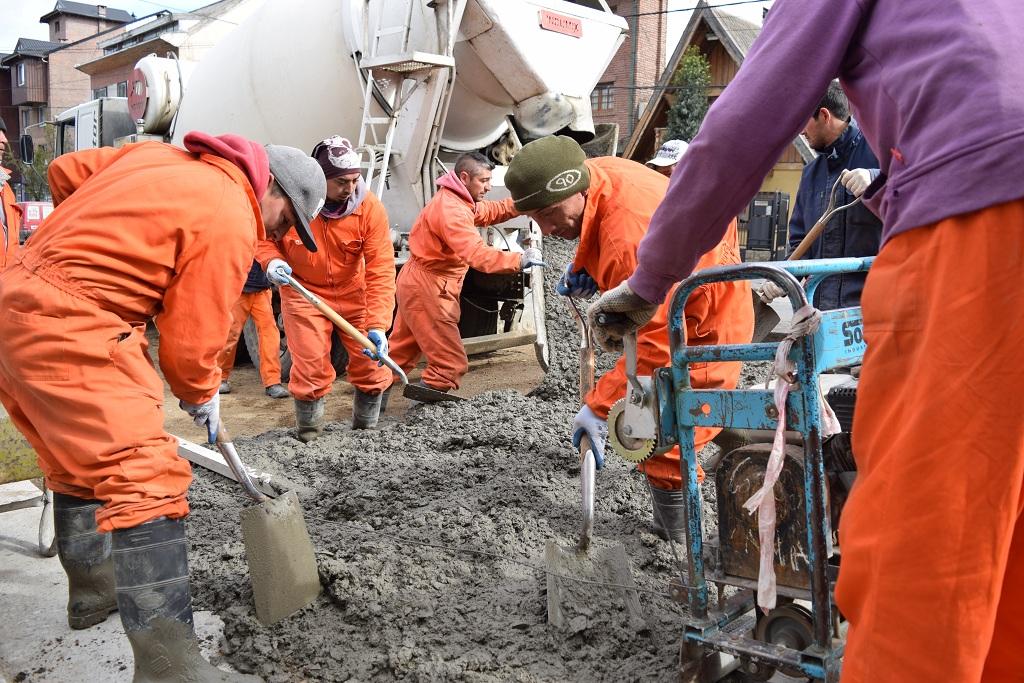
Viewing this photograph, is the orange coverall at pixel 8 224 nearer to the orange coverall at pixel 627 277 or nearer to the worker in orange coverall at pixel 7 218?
the worker in orange coverall at pixel 7 218

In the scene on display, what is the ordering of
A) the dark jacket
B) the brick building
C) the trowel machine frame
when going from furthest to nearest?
the brick building, the dark jacket, the trowel machine frame

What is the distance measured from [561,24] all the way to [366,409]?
11.3ft

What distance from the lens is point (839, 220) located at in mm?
3770

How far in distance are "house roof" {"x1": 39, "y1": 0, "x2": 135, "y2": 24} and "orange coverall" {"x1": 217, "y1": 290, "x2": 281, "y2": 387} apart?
177ft

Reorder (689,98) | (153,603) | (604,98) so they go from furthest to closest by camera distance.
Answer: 1. (604,98)
2. (689,98)
3. (153,603)

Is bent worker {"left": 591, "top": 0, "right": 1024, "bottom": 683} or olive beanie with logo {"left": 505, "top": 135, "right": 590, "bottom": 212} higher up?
olive beanie with logo {"left": 505, "top": 135, "right": 590, "bottom": 212}

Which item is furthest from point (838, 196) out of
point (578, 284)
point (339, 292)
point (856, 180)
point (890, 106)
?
point (339, 292)

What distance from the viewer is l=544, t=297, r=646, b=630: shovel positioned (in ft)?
9.29

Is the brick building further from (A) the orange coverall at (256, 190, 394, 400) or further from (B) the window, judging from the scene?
(A) the orange coverall at (256, 190, 394, 400)

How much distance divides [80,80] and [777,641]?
5522 centimetres

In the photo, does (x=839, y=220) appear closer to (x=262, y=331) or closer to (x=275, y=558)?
(x=275, y=558)

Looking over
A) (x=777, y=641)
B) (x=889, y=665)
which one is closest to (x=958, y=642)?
(x=889, y=665)

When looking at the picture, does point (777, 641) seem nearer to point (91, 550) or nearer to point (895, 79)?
point (895, 79)

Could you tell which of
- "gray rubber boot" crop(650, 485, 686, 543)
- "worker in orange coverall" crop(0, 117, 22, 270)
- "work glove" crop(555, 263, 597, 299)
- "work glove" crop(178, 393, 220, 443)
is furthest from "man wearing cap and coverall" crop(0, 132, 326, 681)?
"worker in orange coverall" crop(0, 117, 22, 270)
